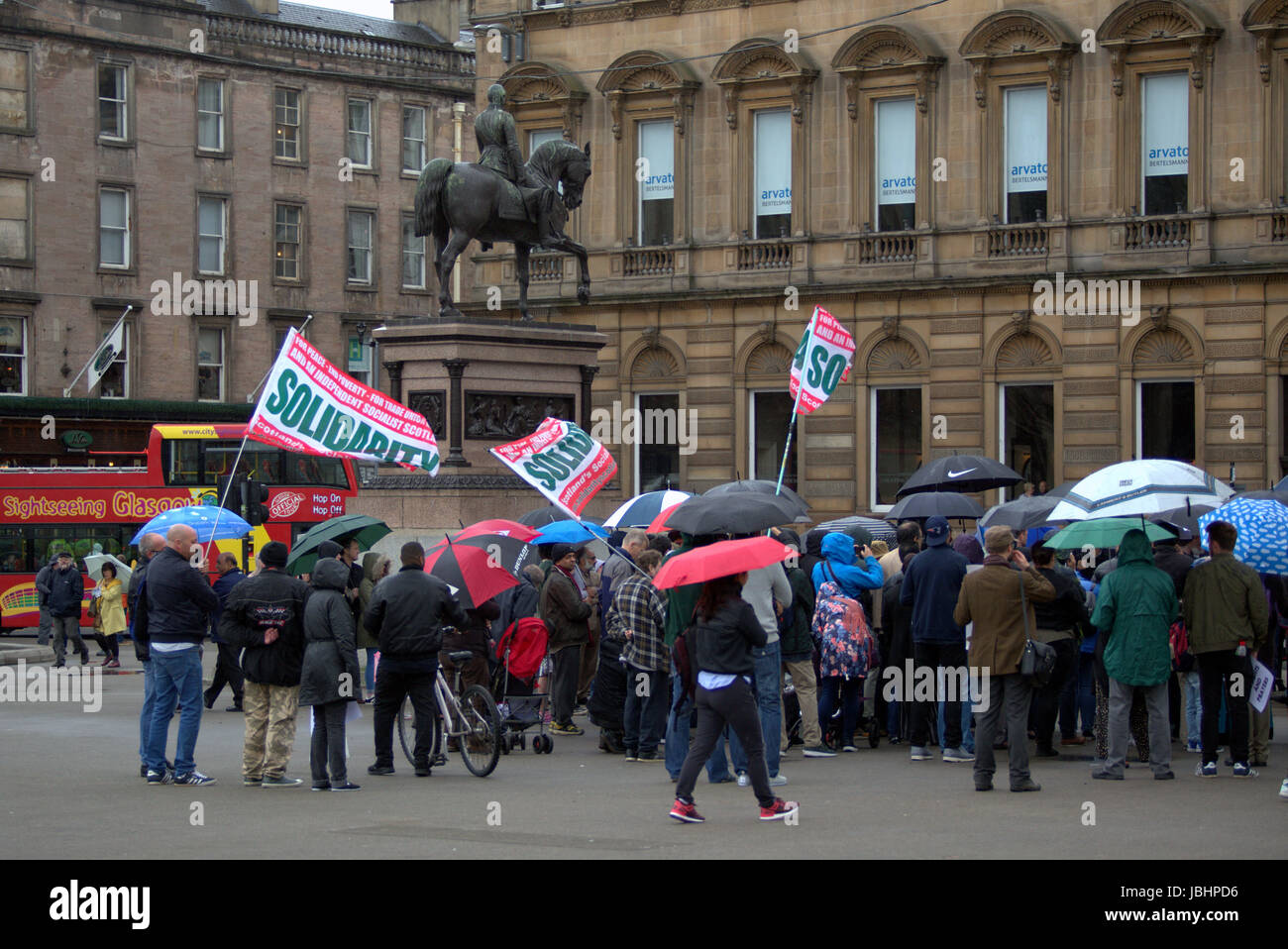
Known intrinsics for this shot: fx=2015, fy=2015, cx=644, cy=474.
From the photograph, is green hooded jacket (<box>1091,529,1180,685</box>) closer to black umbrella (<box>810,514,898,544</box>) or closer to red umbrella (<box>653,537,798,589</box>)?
red umbrella (<box>653,537,798,589</box>)

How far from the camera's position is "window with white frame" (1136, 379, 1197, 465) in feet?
127

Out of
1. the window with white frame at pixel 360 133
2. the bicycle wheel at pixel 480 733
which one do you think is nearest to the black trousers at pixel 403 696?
the bicycle wheel at pixel 480 733

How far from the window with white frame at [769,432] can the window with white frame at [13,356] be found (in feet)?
76.2

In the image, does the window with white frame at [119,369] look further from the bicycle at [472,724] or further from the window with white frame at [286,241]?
the bicycle at [472,724]

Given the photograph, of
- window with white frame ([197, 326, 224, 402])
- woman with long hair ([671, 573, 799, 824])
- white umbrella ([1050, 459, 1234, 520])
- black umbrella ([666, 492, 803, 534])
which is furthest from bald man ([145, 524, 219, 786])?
window with white frame ([197, 326, 224, 402])

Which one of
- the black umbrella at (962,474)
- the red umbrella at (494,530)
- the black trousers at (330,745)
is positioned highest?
the black umbrella at (962,474)

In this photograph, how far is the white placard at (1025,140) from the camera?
40094 mm

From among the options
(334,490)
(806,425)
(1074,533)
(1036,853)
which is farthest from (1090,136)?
(1036,853)

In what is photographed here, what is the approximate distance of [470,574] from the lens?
55.2ft

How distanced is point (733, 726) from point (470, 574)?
13.7ft

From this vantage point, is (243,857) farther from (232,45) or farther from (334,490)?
(232,45)

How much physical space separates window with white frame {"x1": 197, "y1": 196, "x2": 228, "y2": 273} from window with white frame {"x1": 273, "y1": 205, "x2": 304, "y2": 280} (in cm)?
171

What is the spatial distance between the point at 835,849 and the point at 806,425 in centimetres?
3072

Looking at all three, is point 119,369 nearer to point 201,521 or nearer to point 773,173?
point 773,173
